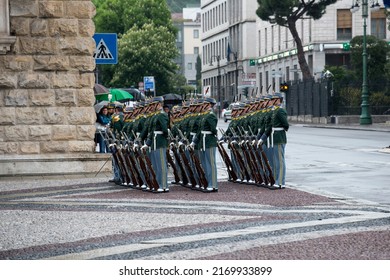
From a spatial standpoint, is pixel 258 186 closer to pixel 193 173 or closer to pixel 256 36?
pixel 193 173

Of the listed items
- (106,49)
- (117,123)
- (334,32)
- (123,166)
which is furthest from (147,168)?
(334,32)

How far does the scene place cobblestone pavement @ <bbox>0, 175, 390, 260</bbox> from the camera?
1148 cm

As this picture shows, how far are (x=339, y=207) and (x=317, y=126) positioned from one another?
49.7 metres

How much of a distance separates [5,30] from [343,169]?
27.0 feet

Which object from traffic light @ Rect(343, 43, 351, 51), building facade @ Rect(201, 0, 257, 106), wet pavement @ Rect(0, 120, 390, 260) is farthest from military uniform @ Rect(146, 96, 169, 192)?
building facade @ Rect(201, 0, 257, 106)

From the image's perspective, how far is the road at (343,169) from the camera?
65.1 ft

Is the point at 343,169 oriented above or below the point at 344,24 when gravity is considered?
below

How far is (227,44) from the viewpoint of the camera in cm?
12850

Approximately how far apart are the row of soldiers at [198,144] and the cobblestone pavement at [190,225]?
591mm

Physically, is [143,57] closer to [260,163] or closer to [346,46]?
[346,46]
